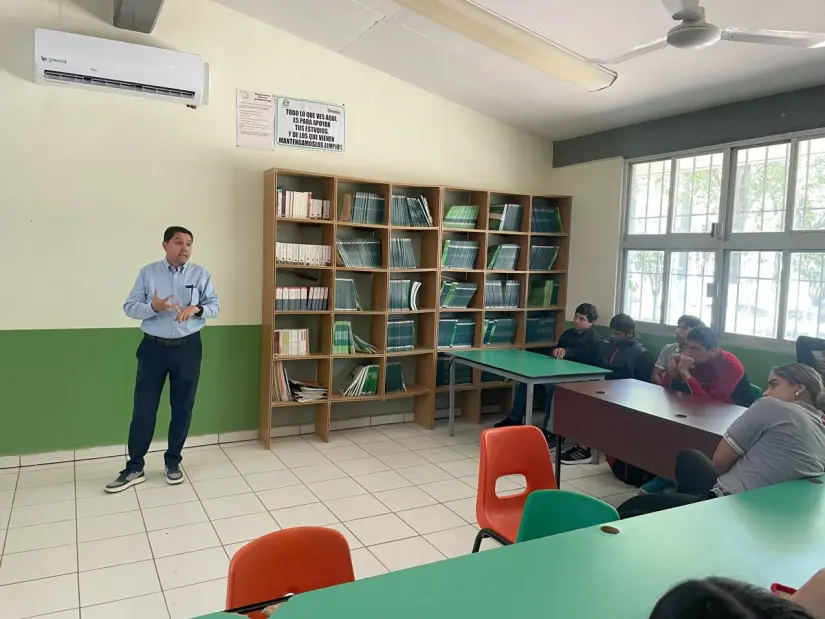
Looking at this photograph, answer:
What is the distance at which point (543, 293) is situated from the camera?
6.42 metres

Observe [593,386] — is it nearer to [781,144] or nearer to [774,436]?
[774,436]

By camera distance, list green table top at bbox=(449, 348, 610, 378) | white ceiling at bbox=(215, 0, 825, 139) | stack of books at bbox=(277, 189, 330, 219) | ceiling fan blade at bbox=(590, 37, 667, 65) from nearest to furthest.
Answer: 1. ceiling fan blade at bbox=(590, 37, 667, 65)
2. white ceiling at bbox=(215, 0, 825, 139)
3. green table top at bbox=(449, 348, 610, 378)
4. stack of books at bbox=(277, 189, 330, 219)

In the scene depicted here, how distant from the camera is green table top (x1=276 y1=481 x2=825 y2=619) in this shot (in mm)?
1438

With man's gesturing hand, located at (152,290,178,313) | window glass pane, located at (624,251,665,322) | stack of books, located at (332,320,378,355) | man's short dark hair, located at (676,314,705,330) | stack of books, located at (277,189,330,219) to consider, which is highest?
stack of books, located at (277,189,330,219)

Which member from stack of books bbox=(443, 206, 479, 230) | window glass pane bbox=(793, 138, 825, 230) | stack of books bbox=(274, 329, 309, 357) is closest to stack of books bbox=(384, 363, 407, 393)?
stack of books bbox=(274, 329, 309, 357)

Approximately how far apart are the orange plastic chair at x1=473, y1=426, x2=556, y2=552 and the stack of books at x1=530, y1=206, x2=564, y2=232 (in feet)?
12.6

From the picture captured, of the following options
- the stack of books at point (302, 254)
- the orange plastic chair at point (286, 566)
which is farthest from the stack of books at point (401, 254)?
the orange plastic chair at point (286, 566)

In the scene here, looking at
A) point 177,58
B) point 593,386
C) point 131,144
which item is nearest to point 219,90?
point 177,58

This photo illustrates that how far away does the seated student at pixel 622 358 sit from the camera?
16.2ft

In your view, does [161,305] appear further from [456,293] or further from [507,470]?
[456,293]

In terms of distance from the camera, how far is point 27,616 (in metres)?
2.60

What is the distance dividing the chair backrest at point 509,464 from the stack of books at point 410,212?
3105mm

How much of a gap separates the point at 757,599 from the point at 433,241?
16.2ft

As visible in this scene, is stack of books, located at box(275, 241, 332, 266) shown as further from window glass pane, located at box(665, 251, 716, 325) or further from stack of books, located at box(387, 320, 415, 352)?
window glass pane, located at box(665, 251, 716, 325)
